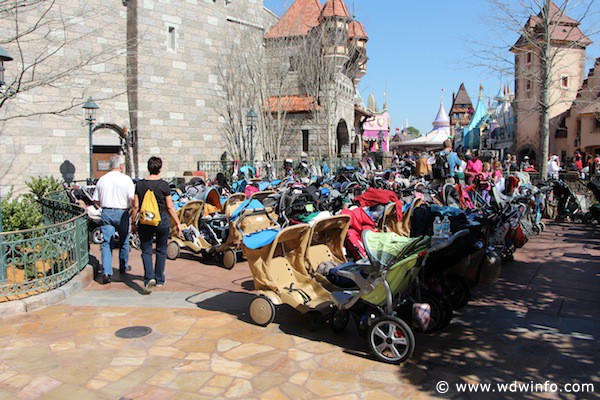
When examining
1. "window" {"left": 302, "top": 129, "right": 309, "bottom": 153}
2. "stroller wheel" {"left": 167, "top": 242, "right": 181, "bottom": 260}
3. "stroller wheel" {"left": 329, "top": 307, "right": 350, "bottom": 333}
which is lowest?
"stroller wheel" {"left": 329, "top": 307, "right": 350, "bottom": 333}

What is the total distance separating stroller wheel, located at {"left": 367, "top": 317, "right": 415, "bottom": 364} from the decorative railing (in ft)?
13.6

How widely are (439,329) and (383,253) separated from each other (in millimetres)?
1035

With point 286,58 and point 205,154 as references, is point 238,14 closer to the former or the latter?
point 286,58

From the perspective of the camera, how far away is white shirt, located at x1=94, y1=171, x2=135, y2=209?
678 centimetres

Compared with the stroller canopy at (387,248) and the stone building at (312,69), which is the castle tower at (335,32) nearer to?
the stone building at (312,69)

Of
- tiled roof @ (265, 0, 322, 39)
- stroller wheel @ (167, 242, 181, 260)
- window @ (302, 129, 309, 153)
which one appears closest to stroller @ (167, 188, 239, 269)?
stroller wheel @ (167, 242, 181, 260)

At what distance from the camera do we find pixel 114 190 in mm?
6785

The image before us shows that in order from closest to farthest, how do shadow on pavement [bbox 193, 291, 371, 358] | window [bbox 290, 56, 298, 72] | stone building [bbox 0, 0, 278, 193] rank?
1. shadow on pavement [bbox 193, 291, 371, 358]
2. stone building [bbox 0, 0, 278, 193]
3. window [bbox 290, 56, 298, 72]

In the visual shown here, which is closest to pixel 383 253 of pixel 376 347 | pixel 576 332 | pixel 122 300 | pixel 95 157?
pixel 376 347

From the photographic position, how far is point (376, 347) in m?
4.16

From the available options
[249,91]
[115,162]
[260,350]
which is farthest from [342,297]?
[249,91]

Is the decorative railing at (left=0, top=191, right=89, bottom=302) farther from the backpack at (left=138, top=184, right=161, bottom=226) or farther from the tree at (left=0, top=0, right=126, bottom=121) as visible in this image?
the tree at (left=0, top=0, right=126, bottom=121)

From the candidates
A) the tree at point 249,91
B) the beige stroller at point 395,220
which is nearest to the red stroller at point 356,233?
the beige stroller at point 395,220

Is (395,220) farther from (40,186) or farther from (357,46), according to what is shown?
(357,46)
